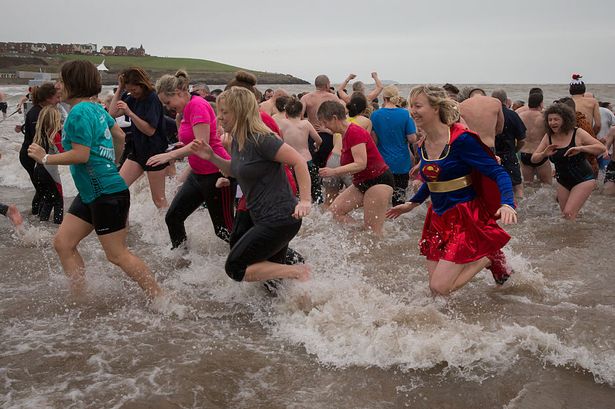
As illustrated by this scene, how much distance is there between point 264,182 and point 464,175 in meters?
1.48

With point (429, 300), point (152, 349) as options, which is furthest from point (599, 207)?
point (152, 349)

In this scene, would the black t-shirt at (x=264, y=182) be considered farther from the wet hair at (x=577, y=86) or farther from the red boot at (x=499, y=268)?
the wet hair at (x=577, y=86)

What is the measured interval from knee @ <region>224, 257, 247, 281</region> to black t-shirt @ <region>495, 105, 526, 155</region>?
586cm

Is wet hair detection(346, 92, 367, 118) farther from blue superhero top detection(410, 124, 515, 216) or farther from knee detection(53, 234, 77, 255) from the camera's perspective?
knee detection(53, 234, 77, 255)

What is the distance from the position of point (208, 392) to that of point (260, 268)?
4.13 feet

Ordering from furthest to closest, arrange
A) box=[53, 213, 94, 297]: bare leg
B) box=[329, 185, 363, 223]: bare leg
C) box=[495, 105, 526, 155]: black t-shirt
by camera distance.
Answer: box=[495, 105, 526, 155]: black t-shirt → box=[329, 185, 363, 223]: bare leg → box=[53, 213, 94, 297]: bare leg

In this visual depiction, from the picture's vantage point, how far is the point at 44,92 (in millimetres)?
7895

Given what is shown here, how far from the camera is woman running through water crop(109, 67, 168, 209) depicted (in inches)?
258

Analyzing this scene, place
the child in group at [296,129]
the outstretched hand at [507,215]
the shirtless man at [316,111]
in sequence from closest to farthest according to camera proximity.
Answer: the outstretched hand at [507,215]
the child in group at [296,129]
the shirtless man at [316,111]

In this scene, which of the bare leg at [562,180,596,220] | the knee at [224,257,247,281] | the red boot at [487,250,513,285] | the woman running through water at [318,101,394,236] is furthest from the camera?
the bare leg at [562,180,596,220]

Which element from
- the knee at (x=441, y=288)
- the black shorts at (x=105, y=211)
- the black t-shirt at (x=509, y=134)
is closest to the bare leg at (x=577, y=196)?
the black t-shirt at (x=509, y=134)

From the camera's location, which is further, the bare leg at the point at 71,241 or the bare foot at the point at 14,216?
the bare foot at the point at 14,216

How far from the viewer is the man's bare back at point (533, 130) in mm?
10289

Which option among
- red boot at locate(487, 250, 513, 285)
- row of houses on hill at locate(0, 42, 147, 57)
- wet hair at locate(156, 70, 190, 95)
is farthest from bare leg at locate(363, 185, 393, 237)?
row of houses on hill at locate(0, 42, 147, 57)
